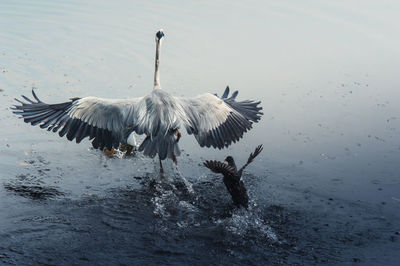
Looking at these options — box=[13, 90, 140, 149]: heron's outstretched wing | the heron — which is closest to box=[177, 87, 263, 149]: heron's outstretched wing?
the heron

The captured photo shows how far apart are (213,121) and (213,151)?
128 centimetres

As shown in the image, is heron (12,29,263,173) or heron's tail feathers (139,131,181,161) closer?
heron's tail feathers (139,131,181,161)

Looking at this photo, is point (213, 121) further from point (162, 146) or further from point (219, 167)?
point (219, 167)

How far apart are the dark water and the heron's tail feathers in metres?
0.79

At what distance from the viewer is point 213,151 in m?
9.96

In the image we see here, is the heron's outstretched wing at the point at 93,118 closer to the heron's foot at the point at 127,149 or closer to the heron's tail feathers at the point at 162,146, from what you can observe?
the heron's tail feathers at the point at 162,146

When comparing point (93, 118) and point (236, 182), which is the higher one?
point (93, 118)

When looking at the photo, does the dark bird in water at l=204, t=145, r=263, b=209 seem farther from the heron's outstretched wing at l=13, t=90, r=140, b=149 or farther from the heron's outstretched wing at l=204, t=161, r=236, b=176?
the heron's outstretched wing at l=13, t=90, r=140, b=149

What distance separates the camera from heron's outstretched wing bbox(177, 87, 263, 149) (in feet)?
28.3

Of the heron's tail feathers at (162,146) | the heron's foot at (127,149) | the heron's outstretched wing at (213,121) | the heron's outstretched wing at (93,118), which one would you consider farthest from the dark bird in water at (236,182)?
the heron's foot at (127,149)

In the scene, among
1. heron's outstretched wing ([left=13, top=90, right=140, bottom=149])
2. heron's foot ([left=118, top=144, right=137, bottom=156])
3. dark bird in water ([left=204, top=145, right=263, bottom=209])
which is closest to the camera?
→ dark bird in water ([left=204, top=145, right=263, bottom=209])

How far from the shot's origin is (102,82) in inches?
488

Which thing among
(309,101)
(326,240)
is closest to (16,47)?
(309,101)

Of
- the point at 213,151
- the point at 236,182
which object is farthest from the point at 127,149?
the point at 236,182
